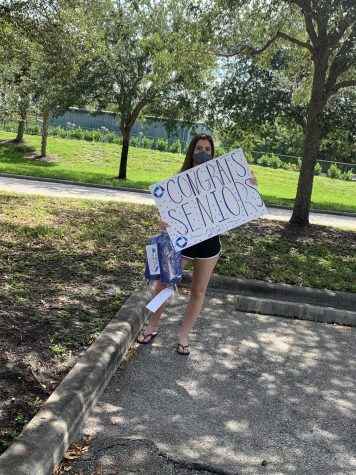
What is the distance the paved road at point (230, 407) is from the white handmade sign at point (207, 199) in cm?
103

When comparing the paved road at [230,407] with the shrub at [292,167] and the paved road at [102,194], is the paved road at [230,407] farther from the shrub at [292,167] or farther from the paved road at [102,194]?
the shrub at [292,167]

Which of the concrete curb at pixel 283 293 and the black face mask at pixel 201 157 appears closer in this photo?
the black face mask at pixel 201 157

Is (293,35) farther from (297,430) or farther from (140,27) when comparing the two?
(297,430)

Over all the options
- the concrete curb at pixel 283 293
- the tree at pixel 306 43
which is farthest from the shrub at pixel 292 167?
the concrete curb at pixel 283 293

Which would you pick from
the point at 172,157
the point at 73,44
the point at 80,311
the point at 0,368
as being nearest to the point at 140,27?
the point at 73,44

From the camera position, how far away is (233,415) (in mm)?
3646

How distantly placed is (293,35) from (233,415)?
11.1m

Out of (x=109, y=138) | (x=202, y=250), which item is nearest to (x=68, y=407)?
(x=202, y=250)

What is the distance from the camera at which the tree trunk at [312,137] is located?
11.3 metres

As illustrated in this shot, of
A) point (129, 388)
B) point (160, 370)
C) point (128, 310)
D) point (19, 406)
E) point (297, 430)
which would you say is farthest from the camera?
point (128, 310)

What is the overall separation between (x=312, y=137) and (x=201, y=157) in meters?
7.43

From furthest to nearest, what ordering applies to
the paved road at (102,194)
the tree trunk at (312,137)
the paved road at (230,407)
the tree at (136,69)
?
the tree at (136,69) < the paved road at (102,194) < the tree trunk at (312,137) < the paved road at (230,407)

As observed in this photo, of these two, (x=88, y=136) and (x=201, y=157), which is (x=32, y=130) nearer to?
(x=88, y=136)

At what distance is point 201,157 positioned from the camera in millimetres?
4535
